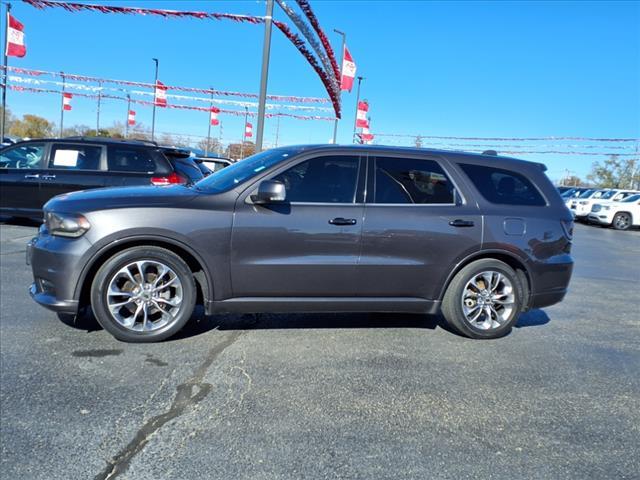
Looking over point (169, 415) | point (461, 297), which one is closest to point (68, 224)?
point (169, 415)

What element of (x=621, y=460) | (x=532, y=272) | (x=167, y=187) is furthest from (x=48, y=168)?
(x=621, y=460)

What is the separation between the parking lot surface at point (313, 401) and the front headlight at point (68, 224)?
89cm

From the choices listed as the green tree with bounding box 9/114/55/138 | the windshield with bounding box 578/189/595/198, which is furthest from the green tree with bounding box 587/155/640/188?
the green tree with bounding box 9/114/55/138

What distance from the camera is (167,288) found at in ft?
13.0

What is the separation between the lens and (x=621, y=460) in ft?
8.66

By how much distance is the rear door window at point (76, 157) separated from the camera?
896 cm

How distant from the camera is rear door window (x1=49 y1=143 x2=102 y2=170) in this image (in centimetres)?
896

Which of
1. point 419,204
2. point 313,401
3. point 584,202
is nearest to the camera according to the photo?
point 313,401

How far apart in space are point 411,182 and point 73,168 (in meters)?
7.16

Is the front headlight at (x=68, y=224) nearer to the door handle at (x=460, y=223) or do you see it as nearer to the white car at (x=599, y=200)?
the door handle at (x=460, y=223)

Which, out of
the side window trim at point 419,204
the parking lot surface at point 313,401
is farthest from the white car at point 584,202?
the side window trim at point 419,204

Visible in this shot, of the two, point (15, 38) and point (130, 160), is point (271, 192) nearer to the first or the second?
point (130, 160)

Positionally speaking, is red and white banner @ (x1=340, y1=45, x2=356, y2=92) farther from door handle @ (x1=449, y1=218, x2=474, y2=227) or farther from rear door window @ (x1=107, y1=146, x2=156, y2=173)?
door handle @ (x1=449, y1=218, x2=474, y2=227)

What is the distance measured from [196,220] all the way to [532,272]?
312 cm
